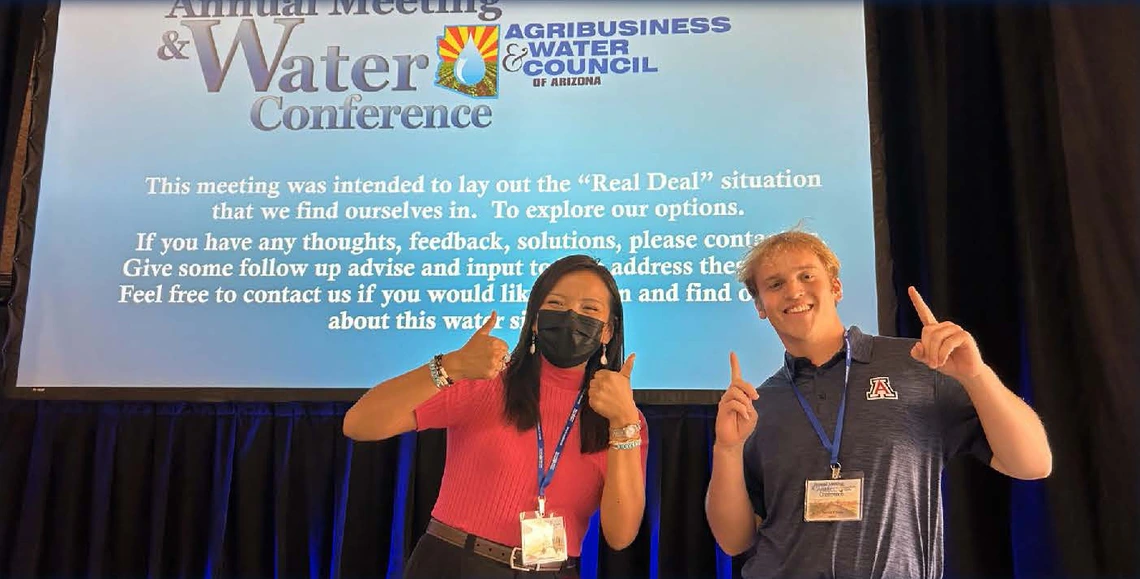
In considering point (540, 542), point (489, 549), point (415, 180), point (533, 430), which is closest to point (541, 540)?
point (540, 542)

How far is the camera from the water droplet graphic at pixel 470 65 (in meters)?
2.83

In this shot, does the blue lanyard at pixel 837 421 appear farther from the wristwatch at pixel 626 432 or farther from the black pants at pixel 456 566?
the black pants at pixel 456 566

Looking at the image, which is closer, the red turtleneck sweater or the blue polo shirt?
the blue polo shirt

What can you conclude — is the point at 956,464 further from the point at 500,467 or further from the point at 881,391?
the point at 500,467

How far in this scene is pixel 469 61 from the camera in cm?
285

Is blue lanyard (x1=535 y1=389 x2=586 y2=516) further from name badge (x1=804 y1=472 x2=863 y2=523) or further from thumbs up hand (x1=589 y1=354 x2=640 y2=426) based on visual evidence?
name badge (x1=804 y1=472 x2=863 y2=523)

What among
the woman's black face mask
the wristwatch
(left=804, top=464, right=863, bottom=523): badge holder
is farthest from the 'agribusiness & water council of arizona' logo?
(left=804, top=464, right=863, bottom=523): badge holder

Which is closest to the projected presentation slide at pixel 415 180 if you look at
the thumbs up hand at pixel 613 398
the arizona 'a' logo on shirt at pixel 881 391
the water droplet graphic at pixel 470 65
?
the water droplet graphic at pixel 470 65

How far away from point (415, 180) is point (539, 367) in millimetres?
1174

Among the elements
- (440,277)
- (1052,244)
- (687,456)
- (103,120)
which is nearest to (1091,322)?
(1052,244)

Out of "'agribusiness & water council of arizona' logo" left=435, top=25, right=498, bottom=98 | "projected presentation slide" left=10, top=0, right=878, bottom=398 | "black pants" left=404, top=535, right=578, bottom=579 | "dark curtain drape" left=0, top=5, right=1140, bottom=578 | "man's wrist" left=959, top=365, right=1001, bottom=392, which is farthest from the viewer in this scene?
"'agribusiness & water council of arizona' logo" left=435, top=25, right=498, bottom=98

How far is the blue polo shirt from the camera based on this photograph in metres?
1.46

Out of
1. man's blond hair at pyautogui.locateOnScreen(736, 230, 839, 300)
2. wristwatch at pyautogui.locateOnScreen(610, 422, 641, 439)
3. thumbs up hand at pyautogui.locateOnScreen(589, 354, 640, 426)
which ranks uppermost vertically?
man's blond hair at pyautogui.locateOnScreen(736, 230, 839, 300)

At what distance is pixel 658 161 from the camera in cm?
270
